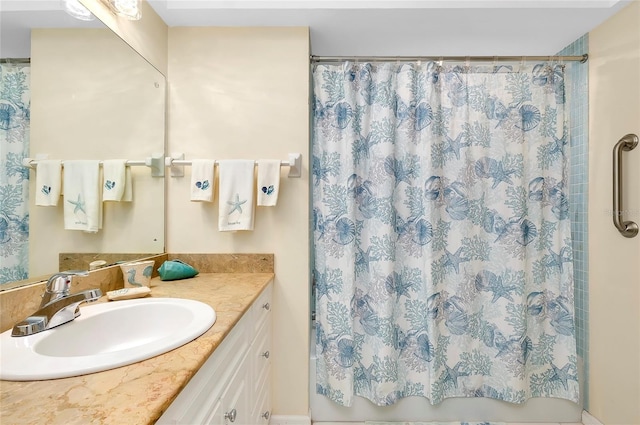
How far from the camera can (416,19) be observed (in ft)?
5.33

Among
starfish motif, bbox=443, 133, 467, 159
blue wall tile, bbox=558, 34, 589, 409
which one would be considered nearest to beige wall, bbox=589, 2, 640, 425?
blue wall tile, bbox=558, 34, 589, 409

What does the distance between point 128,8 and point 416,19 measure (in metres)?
1.36

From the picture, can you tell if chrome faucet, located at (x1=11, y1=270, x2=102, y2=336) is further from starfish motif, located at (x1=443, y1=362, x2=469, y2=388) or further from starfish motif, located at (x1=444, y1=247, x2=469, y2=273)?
starfish motif, located at (x1=443, y1=362, x2=469, y2=388)

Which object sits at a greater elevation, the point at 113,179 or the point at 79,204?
the point at 113,179

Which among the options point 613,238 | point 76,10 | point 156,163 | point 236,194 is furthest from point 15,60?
point 613,238

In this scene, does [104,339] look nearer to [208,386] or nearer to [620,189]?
[208,386]

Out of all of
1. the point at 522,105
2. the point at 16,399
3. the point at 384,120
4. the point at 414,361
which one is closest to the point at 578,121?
the point at 522,105

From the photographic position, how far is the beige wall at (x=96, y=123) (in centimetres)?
95

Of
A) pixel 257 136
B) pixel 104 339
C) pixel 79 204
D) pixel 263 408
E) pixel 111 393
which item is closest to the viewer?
pixel 111 393

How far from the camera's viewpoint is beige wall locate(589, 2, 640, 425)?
150 centimetres

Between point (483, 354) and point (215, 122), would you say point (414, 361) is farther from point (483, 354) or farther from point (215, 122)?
point (215, 122)

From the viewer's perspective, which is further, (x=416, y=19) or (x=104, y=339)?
(x=416, y=19)

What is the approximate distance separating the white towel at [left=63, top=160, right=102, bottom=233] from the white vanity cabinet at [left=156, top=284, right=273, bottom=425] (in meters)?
0.67

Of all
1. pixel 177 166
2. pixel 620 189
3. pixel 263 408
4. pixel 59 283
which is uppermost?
pixel 177 166
